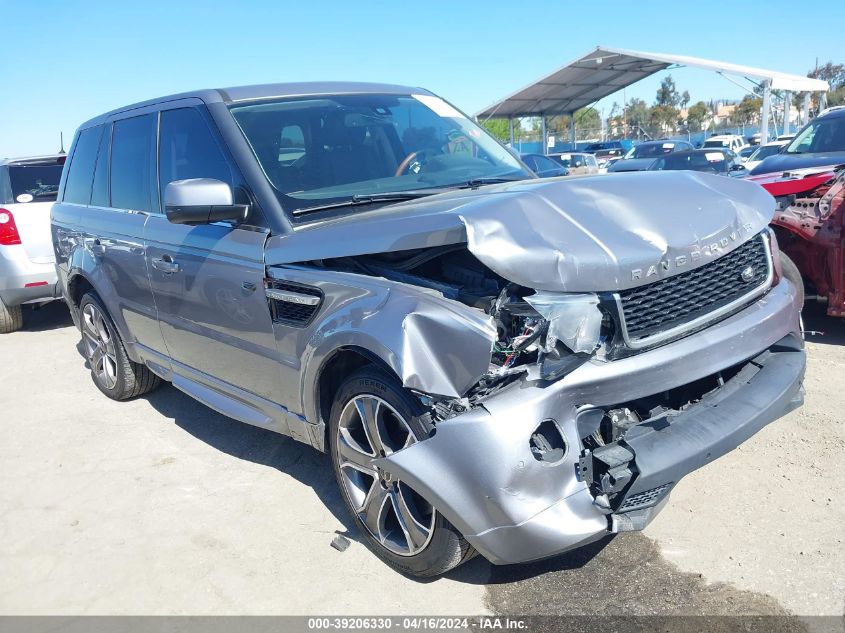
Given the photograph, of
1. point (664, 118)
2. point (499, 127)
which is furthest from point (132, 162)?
point (664, 118)

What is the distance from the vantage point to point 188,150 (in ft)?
12.7

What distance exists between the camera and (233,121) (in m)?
3.56

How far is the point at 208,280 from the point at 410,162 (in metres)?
1.25

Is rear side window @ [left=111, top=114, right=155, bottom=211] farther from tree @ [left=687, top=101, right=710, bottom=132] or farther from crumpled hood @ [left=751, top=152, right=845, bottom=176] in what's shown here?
tree @ [left=687, top=101, right=710, bottom=132]

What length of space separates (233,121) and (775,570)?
10.5 feet

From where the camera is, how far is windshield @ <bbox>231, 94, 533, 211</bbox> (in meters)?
3.46

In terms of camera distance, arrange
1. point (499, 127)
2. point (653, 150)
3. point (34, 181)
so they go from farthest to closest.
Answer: point (499, 127)
point (653, 150)
point (34, 181)

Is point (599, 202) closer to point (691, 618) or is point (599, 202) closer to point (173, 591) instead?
point (691, 618)

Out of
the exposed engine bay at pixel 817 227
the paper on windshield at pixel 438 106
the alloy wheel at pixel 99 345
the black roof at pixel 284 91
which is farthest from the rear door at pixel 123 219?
the exposed engine bay at pixel 817 227

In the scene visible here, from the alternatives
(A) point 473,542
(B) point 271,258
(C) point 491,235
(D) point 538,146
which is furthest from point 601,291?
(D) point 538,146

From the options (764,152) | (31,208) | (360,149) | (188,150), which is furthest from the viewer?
(764,152)

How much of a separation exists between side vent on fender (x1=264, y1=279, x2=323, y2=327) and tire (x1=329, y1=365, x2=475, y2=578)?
0.36 meters

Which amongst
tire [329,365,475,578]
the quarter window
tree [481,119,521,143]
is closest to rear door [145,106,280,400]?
tire [329,365,475,578]

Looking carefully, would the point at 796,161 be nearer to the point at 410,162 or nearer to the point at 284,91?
the point at 410,162
